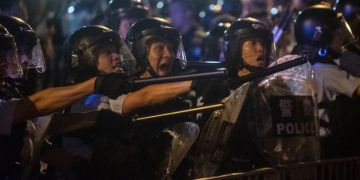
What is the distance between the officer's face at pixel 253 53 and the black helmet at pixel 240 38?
0.11 ft

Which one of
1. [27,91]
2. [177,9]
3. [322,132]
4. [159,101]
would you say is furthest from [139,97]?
[177,9]

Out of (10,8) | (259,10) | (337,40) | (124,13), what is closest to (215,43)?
(259,10)

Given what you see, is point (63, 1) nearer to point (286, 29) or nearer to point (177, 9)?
point (177, 9)

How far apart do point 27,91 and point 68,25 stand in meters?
3.89

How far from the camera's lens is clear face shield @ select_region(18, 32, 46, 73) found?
4.06 metres

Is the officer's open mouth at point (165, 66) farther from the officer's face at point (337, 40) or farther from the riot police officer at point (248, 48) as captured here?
the officer's face at point (337, 40)

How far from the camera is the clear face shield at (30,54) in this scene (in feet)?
13.3

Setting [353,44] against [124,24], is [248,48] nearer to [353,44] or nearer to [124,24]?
[353,44]

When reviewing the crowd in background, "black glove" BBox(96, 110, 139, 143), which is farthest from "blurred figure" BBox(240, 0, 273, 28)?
"black glove" BBox(96, 110, 139, 143)

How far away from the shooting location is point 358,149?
5.19 metres

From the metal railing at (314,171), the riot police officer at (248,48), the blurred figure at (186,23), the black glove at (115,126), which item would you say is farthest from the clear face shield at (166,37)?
the blurred figure at (186,23)

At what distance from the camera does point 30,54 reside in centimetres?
413

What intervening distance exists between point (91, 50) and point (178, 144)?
37.3 inches

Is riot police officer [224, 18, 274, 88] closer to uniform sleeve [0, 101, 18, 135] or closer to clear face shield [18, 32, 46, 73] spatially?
clear face shield [18, 32, 46, 73]
